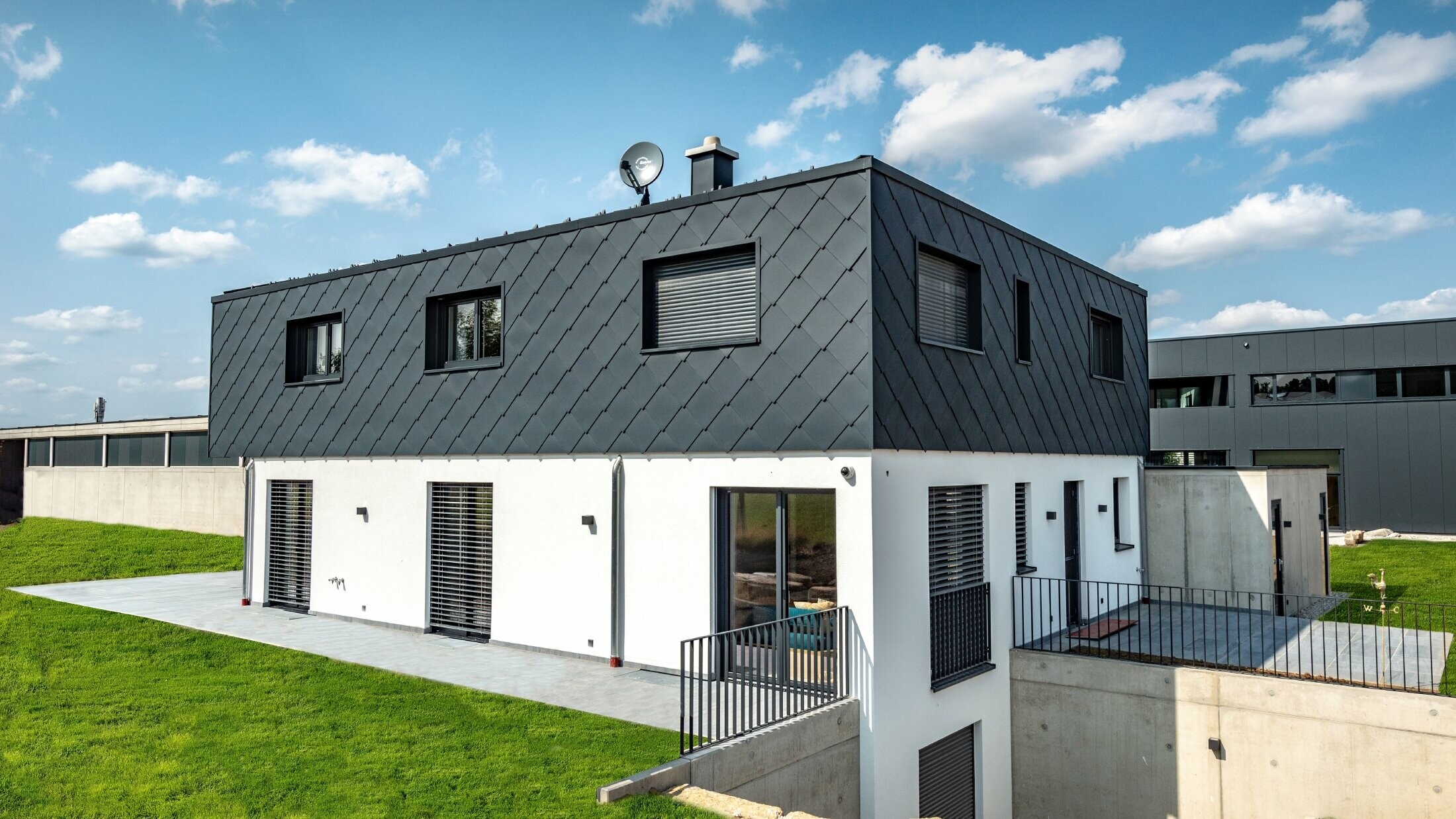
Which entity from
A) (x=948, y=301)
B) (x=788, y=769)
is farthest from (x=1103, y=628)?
(x=788, y=769)

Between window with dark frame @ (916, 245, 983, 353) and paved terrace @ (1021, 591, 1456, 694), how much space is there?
12.0 feet

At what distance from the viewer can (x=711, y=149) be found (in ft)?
33.2

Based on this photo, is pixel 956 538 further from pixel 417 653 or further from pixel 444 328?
pixel 444 328

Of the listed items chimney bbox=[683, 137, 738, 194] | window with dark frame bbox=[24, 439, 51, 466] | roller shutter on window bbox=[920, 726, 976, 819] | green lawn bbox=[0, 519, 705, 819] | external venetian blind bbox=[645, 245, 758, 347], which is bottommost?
roller shutter on window bbox=[920, 726, 976, 819]

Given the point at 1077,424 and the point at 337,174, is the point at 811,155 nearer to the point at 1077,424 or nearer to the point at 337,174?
the point at 1077,424

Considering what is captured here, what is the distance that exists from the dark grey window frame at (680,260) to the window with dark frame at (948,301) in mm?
1643

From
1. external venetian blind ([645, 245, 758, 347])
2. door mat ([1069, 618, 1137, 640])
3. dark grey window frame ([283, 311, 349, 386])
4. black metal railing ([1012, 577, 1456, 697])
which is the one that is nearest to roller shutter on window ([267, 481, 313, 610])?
dark grey window frame ([283, 311, 349, 386])

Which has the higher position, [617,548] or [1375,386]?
[1375,386]

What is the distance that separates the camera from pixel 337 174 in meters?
14.3

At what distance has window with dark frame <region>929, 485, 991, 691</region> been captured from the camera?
873 centimetres

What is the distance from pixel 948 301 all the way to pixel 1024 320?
2.17m

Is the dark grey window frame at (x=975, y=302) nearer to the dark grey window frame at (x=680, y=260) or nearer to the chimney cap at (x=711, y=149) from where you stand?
the dark grey window frame at (x=680, y=260)

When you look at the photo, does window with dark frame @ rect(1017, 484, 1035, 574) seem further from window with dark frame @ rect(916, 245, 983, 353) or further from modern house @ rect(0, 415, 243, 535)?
modern house @ rect(0, 415, 243, 535)

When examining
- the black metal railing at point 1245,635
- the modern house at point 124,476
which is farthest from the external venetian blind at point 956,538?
the modern house at point 124,476
